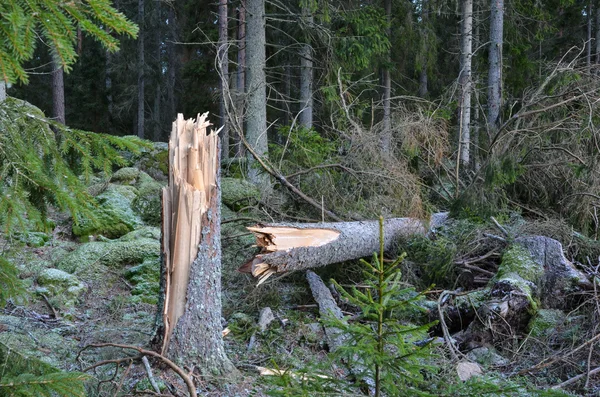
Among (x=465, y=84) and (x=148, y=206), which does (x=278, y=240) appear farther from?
(x=465, y=84)

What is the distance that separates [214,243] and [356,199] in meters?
3.15

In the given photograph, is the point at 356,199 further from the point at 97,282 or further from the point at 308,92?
the point at 308,92

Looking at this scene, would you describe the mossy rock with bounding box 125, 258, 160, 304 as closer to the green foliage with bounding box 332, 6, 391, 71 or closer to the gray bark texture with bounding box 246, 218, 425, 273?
the gray bark texture with bounding box 246, 218, 425, 273

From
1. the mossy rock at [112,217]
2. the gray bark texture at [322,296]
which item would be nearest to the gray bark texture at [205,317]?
the gray bark texture at [322,296]

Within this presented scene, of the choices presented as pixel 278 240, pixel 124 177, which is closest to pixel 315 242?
pixel 278 240

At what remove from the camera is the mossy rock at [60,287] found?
5.70m

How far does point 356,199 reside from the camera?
7086 mm

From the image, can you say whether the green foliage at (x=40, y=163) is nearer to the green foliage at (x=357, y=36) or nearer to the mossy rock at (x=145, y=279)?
the mossy rock at (x=145, y=279)

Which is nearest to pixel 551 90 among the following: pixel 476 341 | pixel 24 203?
pixel 476 341

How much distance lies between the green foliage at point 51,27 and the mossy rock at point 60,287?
416 cm

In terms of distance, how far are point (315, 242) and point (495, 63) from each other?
24.9 feet

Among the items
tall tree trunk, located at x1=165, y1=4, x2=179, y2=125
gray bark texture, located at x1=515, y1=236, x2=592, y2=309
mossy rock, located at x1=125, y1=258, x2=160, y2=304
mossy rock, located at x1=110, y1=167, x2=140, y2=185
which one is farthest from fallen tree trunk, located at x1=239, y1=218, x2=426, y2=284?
tall tree trunk, located at x1=165, y1=4, x2=179, y2=125

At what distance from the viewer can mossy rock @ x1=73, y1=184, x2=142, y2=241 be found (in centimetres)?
786

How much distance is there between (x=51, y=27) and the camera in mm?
2008
